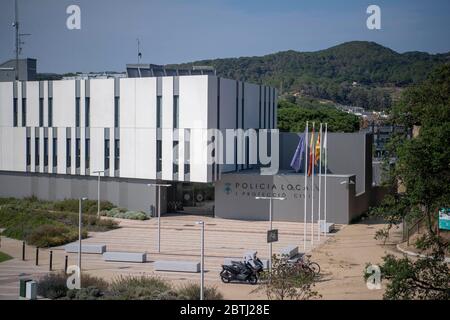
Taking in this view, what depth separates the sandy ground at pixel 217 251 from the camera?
21359 mm

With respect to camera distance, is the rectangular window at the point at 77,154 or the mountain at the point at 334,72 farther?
the mountain at the point at 334,72

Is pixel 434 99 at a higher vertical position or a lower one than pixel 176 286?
higher

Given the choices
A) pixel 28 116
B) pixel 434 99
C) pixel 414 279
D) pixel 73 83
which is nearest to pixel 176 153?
pixel 73 83

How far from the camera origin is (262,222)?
124 ft

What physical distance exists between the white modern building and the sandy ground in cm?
360

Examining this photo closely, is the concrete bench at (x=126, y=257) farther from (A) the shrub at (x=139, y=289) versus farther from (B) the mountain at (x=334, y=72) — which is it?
(B) the mountain at (x=334, y=72)

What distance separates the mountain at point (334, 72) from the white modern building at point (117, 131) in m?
37.3

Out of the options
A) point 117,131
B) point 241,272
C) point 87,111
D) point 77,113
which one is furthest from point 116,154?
point 241,272

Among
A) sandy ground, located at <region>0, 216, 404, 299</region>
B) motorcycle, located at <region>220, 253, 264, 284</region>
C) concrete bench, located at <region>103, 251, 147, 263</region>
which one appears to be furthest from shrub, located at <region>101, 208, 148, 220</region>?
motorcycle, located at <region>220, 253, 264, 284</region>

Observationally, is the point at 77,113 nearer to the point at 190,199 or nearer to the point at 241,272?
the point at 190,199

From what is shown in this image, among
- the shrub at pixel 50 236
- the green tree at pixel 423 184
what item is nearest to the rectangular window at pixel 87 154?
the shrub at pixel 50 236

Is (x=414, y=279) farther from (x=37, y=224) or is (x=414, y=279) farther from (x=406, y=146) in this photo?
(x=37, y=224)

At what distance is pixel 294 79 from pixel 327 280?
11787 cm

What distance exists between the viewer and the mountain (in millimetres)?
94606
